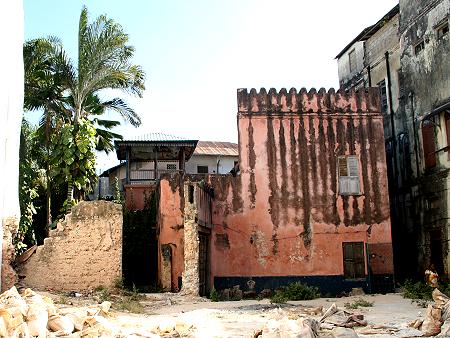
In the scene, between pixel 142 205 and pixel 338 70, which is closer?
pixel 142 205

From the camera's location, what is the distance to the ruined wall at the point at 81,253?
14992mm

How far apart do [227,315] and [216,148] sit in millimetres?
27178

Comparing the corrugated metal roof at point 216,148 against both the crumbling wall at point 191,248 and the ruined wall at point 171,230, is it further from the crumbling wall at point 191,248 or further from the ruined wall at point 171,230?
the crumbling wall at point 191,248

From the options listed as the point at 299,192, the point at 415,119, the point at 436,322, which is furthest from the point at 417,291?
the point at 436,322

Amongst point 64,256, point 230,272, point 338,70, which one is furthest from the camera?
point 338,70

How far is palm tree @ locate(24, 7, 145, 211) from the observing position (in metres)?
19.9

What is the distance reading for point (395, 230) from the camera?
71.2 ft

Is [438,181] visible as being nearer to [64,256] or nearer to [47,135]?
[64,256]

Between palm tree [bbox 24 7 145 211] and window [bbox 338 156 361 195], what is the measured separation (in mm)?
8285

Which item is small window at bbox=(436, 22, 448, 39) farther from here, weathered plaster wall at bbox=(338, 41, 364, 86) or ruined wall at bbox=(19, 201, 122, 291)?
ruined wall at bbox=(19, 201, 122, 291)

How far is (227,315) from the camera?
482 inches

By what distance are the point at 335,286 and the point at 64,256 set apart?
352 inches

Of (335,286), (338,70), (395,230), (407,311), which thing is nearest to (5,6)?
(407,311)

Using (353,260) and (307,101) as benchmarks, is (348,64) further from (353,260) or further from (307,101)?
(353,260)
